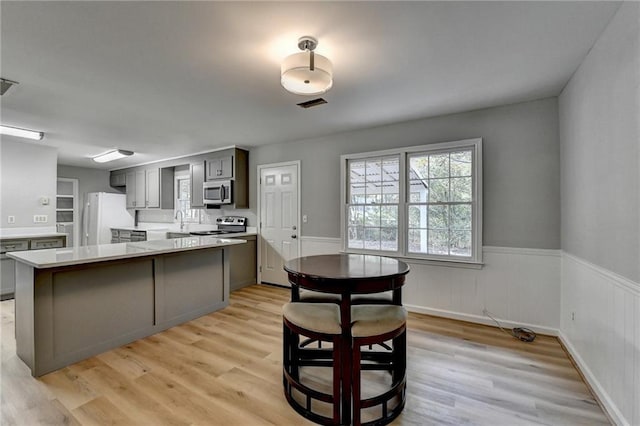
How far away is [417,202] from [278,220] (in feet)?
7.45

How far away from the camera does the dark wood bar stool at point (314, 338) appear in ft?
5.43

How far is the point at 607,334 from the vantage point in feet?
6.10

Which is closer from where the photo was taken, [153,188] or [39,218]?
[39,218]

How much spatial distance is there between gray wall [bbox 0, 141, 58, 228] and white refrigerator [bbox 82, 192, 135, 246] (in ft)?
4.87

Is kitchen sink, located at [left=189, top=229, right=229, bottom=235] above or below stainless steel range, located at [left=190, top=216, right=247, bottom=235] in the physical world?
below

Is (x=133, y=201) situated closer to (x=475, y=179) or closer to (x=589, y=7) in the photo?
(x=475, y=179)

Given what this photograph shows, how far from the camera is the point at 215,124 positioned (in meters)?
3.77

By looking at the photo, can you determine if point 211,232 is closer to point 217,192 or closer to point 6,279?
point 217,192

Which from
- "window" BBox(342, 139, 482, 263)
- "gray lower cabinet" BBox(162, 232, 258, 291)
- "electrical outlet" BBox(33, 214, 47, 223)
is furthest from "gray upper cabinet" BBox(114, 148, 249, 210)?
"window" BBox(342, 139, 482, 263)

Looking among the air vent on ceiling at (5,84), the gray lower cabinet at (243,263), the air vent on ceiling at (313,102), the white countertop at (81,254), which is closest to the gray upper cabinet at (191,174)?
A: the gray lower cabinet at (243,263)

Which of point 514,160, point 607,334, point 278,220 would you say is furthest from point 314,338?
point 278,220

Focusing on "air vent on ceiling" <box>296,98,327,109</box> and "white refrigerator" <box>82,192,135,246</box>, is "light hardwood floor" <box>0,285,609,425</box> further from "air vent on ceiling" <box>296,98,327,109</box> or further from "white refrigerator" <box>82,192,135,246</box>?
"white refrigerator" <box>82,192,135,246</box>

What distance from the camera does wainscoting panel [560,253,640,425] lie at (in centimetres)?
156

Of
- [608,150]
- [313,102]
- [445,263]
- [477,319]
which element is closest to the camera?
[608,150]
